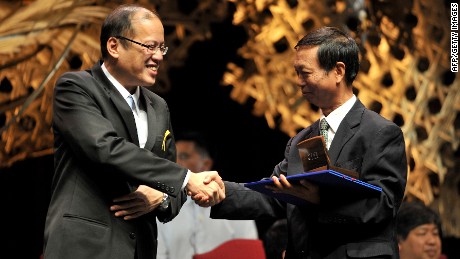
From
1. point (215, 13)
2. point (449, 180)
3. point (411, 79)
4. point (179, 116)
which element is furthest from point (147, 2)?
point (449, 180)

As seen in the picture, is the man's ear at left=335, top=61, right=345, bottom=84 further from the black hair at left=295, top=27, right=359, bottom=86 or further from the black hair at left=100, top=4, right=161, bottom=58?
the black hair at left=100, top=4, right=161, bottom=58

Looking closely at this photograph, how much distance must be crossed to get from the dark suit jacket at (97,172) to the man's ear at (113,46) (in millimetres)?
93

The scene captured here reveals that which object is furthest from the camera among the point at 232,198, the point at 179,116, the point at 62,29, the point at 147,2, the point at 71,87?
the point at 179,116

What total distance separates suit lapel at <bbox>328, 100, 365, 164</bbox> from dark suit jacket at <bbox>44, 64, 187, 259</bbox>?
0.50 m

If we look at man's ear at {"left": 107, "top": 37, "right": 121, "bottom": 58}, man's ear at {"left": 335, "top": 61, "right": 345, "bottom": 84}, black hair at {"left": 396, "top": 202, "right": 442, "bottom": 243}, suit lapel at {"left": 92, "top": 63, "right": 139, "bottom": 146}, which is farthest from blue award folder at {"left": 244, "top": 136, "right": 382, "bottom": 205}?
black hair at {"left": 396, "top": 202, "right": 442, "bottom": 243}

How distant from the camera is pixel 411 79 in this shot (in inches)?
228

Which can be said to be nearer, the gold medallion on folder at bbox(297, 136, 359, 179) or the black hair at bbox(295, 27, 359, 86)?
the gold medallion on folder at bbox(297, 136, 359, 179)

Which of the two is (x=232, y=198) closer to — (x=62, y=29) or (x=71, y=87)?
(x=71, y=87)

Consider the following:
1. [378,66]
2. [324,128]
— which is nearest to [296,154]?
[324,128]

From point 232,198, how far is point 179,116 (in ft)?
9.15

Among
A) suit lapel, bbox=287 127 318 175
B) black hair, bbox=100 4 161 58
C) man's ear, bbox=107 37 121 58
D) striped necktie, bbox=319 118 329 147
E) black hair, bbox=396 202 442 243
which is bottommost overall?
black hair, bbox=396 202 442 243

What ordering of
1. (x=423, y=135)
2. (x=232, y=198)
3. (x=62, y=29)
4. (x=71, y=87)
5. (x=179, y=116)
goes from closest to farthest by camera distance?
1. (x=71, y=87)
2. (x=232, y=198)
3. (x=62, y=29)
4. (x=423, y=135)
5. (x=179, y=116)

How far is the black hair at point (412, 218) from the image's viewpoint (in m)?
5.10

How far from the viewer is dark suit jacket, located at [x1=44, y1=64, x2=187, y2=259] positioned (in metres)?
3.08
